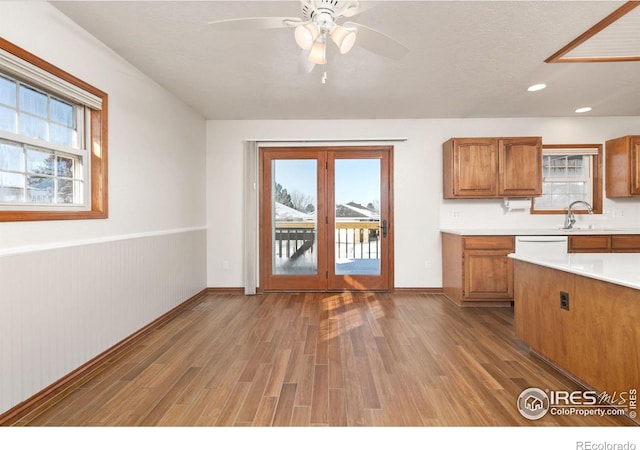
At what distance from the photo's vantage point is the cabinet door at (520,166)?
4.21 metres

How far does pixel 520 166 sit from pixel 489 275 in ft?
5.07

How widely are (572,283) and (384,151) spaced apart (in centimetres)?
305

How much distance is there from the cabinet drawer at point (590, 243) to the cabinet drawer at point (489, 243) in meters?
0.76

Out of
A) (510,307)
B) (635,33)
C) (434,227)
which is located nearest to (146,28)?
(635,33)

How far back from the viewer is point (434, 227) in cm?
Answer: 467

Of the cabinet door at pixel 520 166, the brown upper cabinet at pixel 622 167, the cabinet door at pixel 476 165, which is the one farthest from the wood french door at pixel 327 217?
the brown upper cabinet at pixel 622 167

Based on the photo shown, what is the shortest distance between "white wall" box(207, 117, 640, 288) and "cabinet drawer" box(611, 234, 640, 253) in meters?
0.71

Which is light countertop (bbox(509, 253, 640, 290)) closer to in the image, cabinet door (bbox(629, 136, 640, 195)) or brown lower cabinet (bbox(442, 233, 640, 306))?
brown lower cabinet (bbox(442, 233, 640, 306))

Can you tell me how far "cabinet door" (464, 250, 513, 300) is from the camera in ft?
12.8

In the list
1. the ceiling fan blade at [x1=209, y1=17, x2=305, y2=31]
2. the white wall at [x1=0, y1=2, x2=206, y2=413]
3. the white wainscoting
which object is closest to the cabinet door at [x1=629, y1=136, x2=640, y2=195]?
the ceiling fan blade at [x1=209, y1=17, x2=305, y2=31]

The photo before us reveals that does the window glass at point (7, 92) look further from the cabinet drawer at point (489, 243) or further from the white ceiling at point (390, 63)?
the cabinet drawer at point (489, 243)

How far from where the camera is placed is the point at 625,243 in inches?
155

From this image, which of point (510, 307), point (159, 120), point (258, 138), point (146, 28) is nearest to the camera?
point (146, 28)
